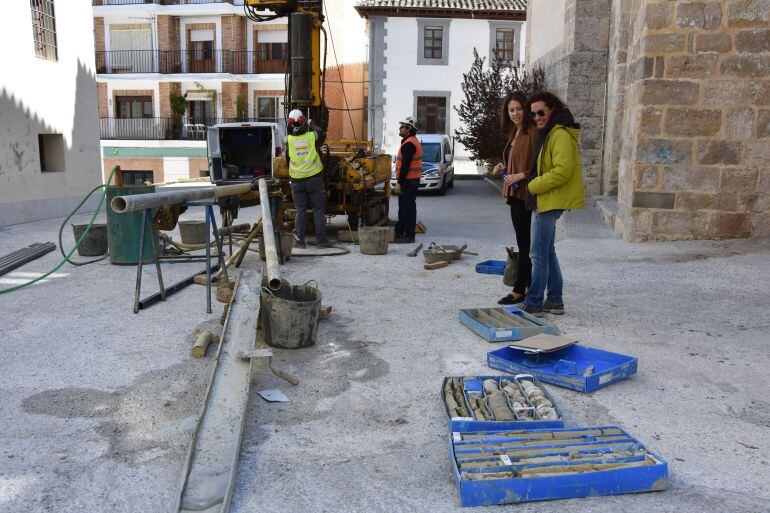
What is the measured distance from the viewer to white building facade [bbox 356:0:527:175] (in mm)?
28578

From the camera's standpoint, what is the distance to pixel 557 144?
5387mm

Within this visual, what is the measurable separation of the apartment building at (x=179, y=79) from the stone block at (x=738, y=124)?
23078mm

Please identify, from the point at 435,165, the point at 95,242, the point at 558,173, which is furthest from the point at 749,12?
the point at 435,165

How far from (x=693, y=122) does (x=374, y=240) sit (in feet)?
14.0

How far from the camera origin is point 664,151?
29.3ft

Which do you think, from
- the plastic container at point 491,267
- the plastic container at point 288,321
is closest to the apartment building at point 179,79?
the plastic container at point 491,267

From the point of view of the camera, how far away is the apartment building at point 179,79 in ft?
98.4

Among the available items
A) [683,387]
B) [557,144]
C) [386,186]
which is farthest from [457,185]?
[683,387]

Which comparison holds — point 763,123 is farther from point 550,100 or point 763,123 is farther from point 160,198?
point 160,198

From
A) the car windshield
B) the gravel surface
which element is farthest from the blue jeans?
the car windshield

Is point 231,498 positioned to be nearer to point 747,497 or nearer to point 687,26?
point 747,497

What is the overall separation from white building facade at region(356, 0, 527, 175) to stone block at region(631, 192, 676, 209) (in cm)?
1945

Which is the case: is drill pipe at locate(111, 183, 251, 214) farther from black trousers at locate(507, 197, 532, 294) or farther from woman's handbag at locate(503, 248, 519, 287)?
woman's handbag at locate(503, 248, 519, 287)

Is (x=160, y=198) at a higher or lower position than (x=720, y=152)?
lower
